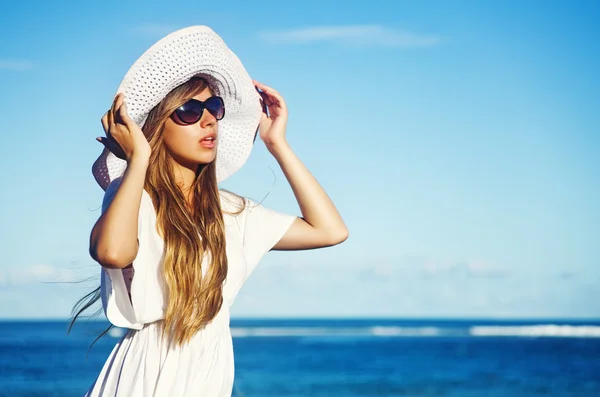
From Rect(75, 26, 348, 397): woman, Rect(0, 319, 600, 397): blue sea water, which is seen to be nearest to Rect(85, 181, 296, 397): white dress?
Rect(75, 26, 348, 397): woman

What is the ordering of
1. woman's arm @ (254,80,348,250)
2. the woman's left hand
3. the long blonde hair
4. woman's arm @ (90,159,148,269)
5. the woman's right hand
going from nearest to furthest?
woman's arm @ (90,159,148,269) → the woman's right hand → the long blonde hair → woman's arm @ (254,80,348,250) → the woman's left hand

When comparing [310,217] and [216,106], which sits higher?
[216,106]

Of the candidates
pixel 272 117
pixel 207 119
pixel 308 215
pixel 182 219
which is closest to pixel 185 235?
pixel 182 219

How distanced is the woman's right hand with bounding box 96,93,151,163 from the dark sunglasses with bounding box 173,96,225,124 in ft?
0.87

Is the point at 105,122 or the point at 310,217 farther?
the point at 310,217

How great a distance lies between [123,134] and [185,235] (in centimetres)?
41

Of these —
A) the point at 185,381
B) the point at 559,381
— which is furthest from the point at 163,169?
the point at 559,381

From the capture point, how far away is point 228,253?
324 cm

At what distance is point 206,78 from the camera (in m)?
3.50

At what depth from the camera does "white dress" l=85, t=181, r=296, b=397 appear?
297 centimetres

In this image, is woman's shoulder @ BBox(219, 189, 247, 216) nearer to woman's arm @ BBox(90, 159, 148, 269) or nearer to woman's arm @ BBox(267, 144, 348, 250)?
woman's arm @ BBox(267, 144, 348, 250)

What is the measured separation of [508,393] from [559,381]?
3.81 meters

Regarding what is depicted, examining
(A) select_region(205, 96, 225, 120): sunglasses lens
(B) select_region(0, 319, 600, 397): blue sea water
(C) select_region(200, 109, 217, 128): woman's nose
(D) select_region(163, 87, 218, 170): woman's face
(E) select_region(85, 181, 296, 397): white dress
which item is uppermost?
(B) select_region(0, 319, 600, 397): blue sea water

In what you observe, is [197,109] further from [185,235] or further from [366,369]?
[366,369]
